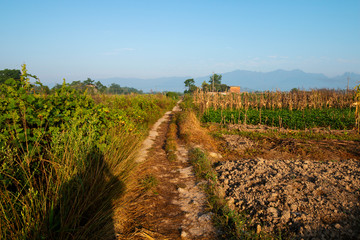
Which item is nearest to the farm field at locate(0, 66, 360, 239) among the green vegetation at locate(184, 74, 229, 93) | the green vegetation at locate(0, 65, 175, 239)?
the green vegetation at locate(0, 65, 175, 239)

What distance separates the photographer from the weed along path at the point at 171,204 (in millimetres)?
2973

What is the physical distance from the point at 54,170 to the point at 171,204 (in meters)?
1.90

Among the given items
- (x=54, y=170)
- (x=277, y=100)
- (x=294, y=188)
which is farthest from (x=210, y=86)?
(x=54, y=170)

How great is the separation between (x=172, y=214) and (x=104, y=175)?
1213 millimetres

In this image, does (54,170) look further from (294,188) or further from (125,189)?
(294,188)

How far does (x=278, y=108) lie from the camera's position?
18.8m

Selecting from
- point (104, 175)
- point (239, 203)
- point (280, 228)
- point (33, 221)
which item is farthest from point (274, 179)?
point (33, 221)

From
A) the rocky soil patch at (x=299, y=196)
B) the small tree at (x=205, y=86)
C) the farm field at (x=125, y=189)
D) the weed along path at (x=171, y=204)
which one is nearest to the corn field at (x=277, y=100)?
the small tree at (x=205, y=86)

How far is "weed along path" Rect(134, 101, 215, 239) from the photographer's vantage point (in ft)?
9.75

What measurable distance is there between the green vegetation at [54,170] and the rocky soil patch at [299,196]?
2.04m

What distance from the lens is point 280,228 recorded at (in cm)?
286

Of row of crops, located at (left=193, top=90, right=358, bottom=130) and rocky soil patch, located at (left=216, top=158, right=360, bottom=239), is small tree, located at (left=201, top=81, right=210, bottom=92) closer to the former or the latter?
row of crops, located at (left=193, top=90, right=358, bottom=130)

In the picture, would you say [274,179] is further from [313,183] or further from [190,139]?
[190,139]

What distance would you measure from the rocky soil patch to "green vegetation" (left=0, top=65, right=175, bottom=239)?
2.04 metres
